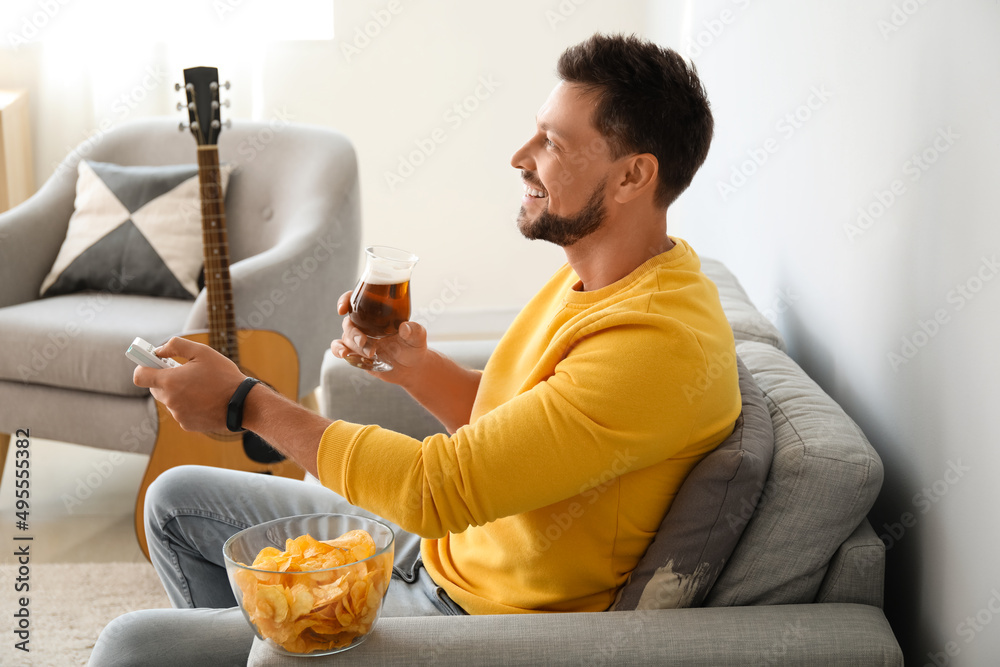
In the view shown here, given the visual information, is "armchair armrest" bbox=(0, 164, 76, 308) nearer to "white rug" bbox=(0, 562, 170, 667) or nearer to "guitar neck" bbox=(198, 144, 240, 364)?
"guitar neck" bbox=(198, 144, 240, 364)

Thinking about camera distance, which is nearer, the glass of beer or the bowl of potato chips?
the bowl of potato chips

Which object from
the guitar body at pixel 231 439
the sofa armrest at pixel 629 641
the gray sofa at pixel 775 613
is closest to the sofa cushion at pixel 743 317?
the gray sofa at pixel 775 613

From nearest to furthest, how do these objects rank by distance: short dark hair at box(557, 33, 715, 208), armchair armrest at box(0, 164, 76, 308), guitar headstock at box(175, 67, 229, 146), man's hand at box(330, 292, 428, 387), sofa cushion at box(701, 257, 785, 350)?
1. short dark hair at box(557, 33, 715, 208)
2. man's hand at box(330, 292, 428, 387)
3. sofa cushion at box(701, 257, 785, 350)
4. guitar headstock at box(175, 67, 229, 146)
5. armchair armrest at box(0, 164, 76, 308)

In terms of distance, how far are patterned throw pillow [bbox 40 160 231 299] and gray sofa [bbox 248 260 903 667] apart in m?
1.85

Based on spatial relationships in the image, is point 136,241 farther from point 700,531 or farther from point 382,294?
point 700,531

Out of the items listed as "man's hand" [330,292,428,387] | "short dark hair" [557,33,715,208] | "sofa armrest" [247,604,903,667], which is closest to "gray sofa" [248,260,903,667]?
"sofa armrest" [247,604,903,667]

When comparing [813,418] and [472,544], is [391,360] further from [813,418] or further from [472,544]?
[813,418]

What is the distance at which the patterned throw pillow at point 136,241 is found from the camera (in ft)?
8.39

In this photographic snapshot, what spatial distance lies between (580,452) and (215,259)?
153 cm

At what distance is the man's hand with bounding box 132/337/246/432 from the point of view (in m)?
1.09

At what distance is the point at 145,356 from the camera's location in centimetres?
110

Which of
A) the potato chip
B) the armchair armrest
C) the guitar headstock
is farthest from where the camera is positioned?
the armchair armrest

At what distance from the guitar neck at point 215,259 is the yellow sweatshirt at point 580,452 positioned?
4.03 ft

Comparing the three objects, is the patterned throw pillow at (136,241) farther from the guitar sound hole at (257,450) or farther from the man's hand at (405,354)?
the man's hand at (405,354)
